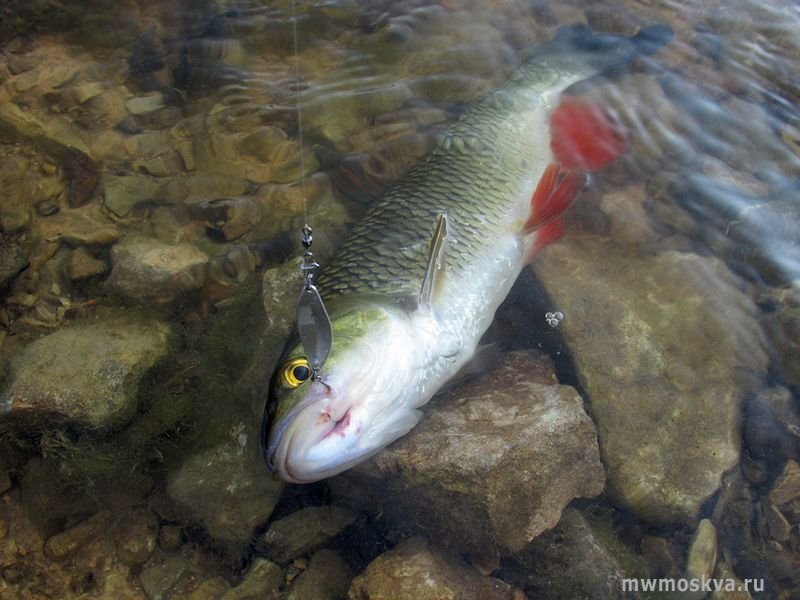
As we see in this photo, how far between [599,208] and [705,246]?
0.77m

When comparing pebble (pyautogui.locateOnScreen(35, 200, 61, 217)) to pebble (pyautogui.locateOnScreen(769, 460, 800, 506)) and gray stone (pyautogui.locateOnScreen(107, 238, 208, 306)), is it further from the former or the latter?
pebble (pyautogui.locateOnScreen(769, 460, 800, 506))

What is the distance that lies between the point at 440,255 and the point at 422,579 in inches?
64.9

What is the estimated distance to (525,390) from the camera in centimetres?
331

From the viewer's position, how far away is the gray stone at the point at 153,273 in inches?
144

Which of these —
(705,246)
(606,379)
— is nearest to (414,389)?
(606,379)

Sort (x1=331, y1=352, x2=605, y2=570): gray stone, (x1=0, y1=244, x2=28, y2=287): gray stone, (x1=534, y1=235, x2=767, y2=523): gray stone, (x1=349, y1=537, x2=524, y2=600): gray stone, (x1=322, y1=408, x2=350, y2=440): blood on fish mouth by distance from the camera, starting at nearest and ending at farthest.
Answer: (x1=322, y1=408, x2=350, y2=440): blood on fish mouth < (x1=349, y1=537, x2=524, y2=600): gray stone < (x1=331, y1=352, x2=605, y2=570): gray stone < (x1=534, y1=235, x2=767, y2=523): gray stone < (x1=0, y1=244, x2=28, y2=287): gray stone

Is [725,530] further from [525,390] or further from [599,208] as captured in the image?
[599,208]

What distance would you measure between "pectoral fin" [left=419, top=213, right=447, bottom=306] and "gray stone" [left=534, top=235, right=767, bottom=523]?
104cm

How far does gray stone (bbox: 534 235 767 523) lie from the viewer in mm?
3244

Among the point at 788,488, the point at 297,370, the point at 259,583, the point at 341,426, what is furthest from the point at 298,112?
the point at 788,488

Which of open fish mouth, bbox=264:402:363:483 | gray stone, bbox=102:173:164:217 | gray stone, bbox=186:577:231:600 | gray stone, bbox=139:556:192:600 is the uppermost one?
open fish mouth, bbox=264:402:363:483

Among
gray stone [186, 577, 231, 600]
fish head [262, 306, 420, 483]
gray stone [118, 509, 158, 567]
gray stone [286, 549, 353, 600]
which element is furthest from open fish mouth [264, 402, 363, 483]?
gray stone [118, 509, 158, 567]

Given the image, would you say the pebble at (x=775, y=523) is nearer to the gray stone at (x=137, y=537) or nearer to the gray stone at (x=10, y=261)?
the gray stone at (x=137, y=537)

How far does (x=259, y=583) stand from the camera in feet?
10.00
